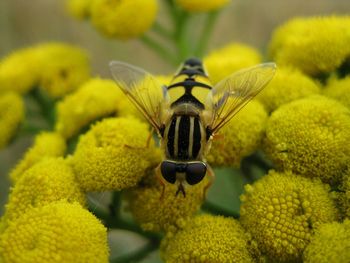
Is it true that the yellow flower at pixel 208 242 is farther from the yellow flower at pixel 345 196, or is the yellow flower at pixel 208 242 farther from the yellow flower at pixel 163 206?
the yellow flower at pixel 345 196

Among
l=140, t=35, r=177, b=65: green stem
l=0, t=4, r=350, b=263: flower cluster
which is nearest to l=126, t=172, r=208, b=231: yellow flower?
l=0, t=4, r=350, b=263: flower cluster

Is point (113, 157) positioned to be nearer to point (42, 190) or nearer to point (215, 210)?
point (42, 190)

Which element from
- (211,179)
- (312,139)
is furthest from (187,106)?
(312,139)

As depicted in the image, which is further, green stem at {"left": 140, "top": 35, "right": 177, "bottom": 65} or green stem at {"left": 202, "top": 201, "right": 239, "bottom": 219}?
green stem at {"left": 140, "top": 35, "right": 177, "bottom": 65}

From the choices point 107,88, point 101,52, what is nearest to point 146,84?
point 107,88

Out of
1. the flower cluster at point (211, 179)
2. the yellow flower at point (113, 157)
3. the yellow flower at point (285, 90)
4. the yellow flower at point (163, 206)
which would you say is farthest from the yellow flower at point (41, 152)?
the yellow flower at point (285, 90)

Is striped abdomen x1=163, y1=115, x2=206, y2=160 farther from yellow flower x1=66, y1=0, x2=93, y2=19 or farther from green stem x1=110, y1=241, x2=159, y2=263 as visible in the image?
yellow flower x1=66, y1=0, x2=93, y2=19
